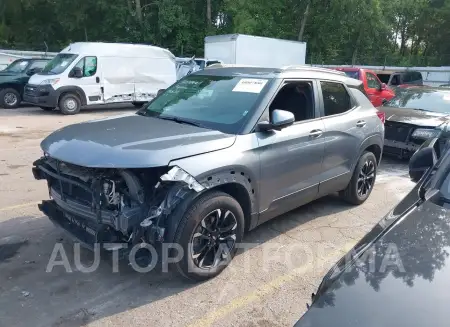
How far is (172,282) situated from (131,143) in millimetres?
1267

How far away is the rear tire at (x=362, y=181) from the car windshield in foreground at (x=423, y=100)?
12.4ft

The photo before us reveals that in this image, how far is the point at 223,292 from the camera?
3.46m

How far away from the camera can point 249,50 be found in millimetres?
21062

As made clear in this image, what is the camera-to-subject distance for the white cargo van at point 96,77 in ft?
44.0

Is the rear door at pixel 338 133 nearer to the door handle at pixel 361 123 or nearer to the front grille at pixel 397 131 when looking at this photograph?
the door handle at pixel 361 123

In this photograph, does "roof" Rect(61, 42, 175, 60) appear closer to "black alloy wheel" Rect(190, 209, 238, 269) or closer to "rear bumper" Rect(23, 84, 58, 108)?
"rear bumper" Rect(23, 84, 58, 108)

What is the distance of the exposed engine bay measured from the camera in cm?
316

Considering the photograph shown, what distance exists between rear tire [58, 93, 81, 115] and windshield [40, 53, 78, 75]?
851 mm

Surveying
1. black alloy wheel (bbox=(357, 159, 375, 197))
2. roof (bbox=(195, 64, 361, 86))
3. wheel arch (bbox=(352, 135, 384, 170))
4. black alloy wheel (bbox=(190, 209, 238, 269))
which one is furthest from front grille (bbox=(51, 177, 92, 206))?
black alloy wheel (bbox=(357, 159, 375, 197))

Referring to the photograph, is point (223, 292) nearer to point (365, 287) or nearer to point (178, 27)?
point (365, 287)

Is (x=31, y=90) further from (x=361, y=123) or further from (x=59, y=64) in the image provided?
(x=361, y=123)

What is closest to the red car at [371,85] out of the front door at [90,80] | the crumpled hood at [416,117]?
the crumpled hood at [416,117]

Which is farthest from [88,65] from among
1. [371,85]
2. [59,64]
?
[371,85]

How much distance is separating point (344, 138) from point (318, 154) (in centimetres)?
59
